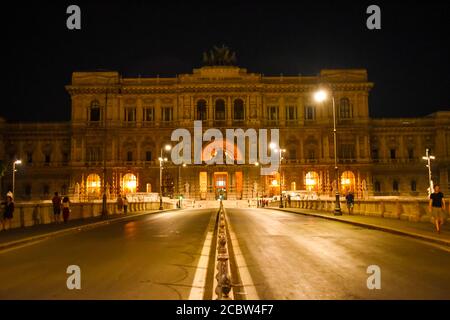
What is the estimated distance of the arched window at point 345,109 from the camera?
7719 centimetres

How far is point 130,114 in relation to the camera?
3049 inches

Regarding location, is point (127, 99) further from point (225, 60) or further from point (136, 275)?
point (136, 275)

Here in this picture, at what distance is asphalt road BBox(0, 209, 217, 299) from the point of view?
23.4ft

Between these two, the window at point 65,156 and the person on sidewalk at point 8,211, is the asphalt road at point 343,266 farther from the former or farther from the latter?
the window at point 65,156

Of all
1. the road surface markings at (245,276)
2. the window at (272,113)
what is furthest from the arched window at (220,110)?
the road surface markings at (245,276)

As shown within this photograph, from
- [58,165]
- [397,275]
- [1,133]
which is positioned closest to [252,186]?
[58,165]

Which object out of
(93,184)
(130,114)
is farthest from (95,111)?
(93,184)

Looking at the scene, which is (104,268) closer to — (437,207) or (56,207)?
(437,207)

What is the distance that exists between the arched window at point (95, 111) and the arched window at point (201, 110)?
17.5m

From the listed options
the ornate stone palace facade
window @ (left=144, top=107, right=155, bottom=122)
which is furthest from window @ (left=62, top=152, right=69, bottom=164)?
window @ (left=144, top=107, right=155, bottom=122)

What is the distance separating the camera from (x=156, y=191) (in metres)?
73.4

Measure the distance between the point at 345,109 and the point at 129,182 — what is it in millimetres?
39708

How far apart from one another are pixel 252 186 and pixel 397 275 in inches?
2490

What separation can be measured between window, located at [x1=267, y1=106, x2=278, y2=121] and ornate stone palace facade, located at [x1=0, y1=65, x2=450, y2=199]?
0.18 metres
